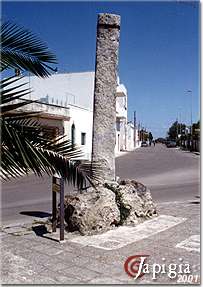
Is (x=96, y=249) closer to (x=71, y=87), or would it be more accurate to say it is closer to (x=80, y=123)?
(x=80, y=123)

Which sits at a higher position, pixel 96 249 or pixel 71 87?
pixel 71 87

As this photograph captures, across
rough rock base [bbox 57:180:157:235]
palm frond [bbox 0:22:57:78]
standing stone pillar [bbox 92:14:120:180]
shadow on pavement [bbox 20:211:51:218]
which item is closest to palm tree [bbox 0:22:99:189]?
palm frond [bbox 0:22:57:78]

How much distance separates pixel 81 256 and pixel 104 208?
4.62 feet

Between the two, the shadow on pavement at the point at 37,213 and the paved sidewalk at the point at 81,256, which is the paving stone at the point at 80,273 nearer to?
the paved sidewalk at the point at 81,256

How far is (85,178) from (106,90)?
4444 millimetres

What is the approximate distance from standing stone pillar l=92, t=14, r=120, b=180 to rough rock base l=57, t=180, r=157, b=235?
62cm

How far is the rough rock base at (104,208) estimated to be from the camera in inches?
259

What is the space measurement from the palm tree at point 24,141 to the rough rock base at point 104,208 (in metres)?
2.86

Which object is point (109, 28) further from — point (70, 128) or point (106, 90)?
point (70, 128)

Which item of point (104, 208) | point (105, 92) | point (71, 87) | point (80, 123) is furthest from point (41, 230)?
point (71, 87)

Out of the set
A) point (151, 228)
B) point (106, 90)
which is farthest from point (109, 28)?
point (151, 228)

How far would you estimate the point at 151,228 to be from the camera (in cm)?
696

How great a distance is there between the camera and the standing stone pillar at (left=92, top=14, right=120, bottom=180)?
7.80 m

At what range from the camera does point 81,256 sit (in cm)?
542
